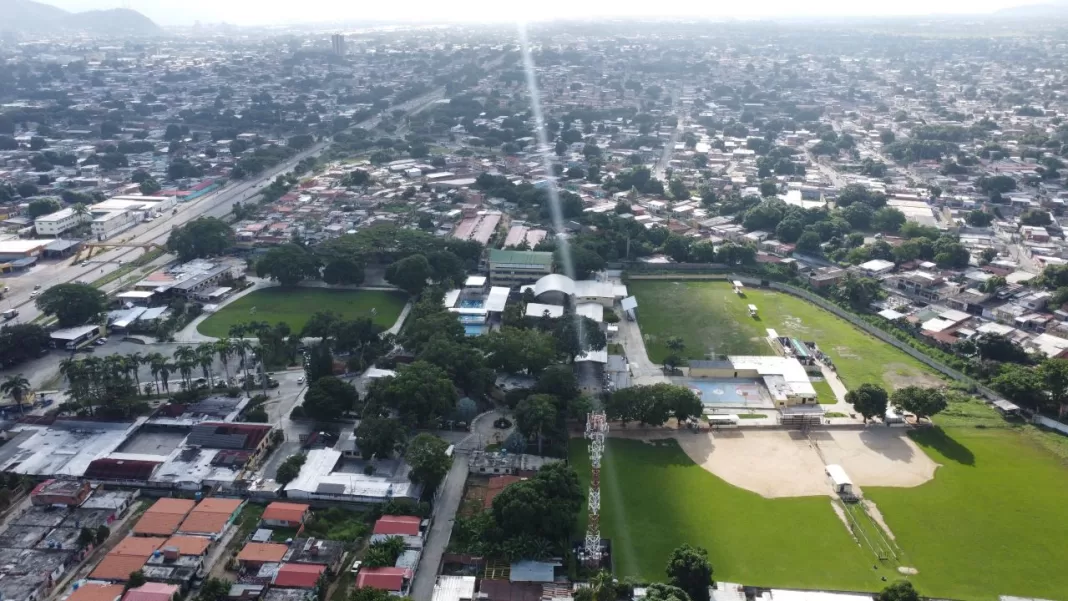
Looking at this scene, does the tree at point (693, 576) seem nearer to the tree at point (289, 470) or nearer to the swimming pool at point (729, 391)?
the swimming pool at point (729, 391)

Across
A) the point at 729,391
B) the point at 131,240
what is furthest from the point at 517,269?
the point at 131,240

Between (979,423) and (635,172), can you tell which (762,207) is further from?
(979,423)

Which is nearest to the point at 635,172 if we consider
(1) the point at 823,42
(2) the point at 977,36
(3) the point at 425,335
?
(3) the point at 425,335

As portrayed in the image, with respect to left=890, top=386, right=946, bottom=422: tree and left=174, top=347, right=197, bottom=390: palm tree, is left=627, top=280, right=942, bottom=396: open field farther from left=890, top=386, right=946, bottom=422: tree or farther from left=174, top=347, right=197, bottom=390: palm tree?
left=174, top=347, right=197, bottom=390: palm tree

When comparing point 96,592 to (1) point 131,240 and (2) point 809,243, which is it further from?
(2) point 809,243

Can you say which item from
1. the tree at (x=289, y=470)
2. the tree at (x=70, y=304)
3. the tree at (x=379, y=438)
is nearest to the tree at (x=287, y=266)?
the tree at (x=70, y=304)

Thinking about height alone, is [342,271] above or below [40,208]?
below
